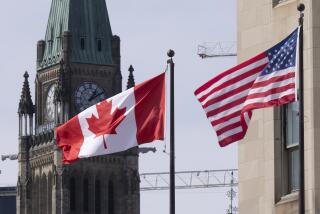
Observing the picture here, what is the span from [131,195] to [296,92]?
14150 cm

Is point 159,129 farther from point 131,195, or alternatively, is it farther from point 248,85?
point 131,195

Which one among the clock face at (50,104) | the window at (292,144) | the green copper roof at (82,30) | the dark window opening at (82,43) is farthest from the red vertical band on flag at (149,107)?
the clock face at (50,104)

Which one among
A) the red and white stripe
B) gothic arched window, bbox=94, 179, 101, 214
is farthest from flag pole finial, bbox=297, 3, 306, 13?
gothic arched window, bbox=94, 179, 101, 214

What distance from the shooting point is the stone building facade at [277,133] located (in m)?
36.9

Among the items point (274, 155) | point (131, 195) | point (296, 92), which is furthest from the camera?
point (131, 195)

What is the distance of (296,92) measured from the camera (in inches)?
1425

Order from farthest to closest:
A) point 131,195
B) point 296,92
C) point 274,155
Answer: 1. point 131,195
2. point 274,155
3. point 296,92

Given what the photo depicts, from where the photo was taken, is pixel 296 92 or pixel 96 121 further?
pixel 96 121

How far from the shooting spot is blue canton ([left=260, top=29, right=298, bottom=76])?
36.7 meters

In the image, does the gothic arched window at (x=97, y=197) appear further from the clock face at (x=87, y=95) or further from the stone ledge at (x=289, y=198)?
the stone ledge at (x=289, y=198)

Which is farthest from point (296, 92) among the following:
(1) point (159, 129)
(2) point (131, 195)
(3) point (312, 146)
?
(2) point (131, 195)

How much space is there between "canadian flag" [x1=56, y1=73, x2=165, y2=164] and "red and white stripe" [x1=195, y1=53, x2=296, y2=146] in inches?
61.5

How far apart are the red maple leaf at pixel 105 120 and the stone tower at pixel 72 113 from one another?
439 ft

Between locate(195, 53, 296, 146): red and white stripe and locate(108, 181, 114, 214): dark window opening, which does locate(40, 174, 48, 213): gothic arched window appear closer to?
locate(108, 181, 114, 214): dark window opening
